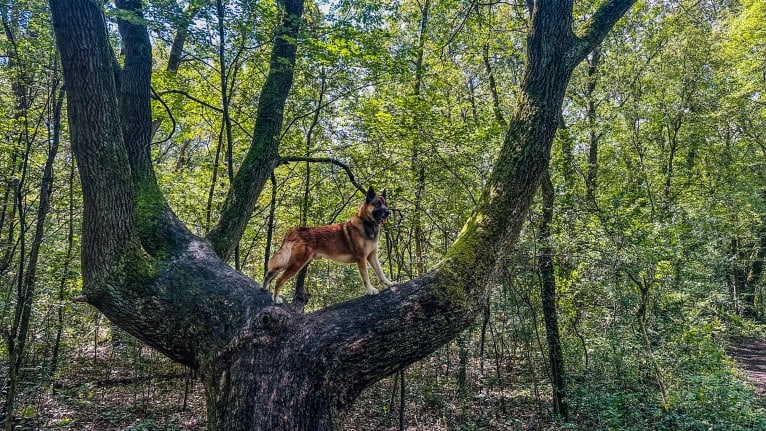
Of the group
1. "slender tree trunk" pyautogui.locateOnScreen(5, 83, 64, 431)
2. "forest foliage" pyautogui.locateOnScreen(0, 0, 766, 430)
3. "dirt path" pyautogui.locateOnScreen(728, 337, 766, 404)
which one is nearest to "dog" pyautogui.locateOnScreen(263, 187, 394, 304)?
"forest foliage" pyautogui.locateOnScreen(0, 0, 766, 430)

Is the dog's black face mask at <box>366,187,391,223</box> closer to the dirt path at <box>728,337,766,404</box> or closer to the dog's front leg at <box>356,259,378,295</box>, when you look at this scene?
the dog's front leg at <box>356,259,378,295</box>

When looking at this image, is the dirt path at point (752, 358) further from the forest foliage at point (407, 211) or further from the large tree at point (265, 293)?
the large tree at point (265, 293)

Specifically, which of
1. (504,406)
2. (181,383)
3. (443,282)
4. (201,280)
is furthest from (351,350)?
(181,383)

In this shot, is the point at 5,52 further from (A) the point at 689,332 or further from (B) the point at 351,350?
(A) the point at 689,332

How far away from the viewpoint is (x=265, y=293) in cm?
385

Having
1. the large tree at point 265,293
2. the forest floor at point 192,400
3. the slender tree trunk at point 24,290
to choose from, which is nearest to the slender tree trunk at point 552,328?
the forest floor at point 192,400

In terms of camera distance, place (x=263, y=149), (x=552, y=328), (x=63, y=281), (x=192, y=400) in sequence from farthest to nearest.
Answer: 1. (x=192, y=400)
2. (x=63, y=281)
3. (x=552, y=328)
4. (x=263, y=149)

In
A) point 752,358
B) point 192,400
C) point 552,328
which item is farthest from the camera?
point 752,358

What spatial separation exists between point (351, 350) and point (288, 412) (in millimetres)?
664

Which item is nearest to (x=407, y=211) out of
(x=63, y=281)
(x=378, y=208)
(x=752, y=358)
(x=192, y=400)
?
(x=378, y=208)

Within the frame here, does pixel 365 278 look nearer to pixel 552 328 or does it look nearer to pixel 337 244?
pixel 337 244

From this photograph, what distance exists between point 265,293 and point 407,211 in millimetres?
4427

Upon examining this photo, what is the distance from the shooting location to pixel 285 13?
5340mm

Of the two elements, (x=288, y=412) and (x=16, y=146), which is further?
(x=16, y=146)
